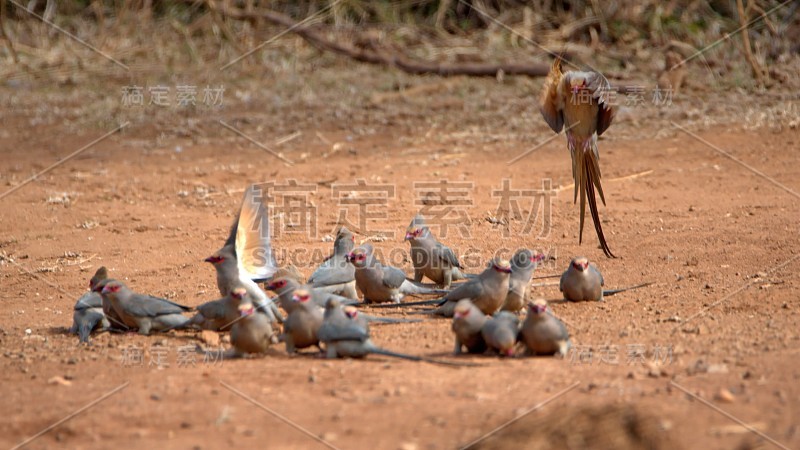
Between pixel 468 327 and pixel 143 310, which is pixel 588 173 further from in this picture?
pixel 143 310

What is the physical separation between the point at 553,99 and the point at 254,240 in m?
2.12

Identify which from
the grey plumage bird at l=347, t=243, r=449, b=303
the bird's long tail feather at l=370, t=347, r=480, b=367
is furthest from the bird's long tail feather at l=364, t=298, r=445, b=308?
the bird's long tail feather at l=370, t=347, r=480, b=367

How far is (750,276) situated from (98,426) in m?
3.99

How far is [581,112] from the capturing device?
6.00 metres

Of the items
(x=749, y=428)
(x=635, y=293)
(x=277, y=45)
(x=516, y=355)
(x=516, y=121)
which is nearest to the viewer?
(x=749, y=428)

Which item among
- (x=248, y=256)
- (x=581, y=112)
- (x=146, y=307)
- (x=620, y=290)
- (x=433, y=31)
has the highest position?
(x=433, y=31)

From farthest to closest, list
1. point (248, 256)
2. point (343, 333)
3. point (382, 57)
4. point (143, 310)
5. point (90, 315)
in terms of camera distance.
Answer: point (382, 57), point (248, 256), point (90, 315), point (143, 310), point (343, 333)

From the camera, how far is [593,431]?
345 cm

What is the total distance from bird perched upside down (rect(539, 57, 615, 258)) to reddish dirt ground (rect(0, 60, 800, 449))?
668mm

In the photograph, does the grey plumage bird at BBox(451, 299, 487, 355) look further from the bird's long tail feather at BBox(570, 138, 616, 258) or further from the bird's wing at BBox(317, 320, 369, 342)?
the bird's long tail feather at BBox(570, 138, 616, 258)

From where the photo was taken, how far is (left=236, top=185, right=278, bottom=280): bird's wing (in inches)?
232

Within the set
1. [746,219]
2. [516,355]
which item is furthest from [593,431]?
[746,219]

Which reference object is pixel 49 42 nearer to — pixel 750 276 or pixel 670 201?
pixel 670 201

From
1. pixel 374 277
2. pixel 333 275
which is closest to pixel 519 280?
pixel 374 277
